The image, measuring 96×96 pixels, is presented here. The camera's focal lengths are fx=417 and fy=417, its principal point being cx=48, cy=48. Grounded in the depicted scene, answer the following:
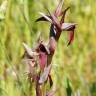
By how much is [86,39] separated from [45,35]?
0.28 meters

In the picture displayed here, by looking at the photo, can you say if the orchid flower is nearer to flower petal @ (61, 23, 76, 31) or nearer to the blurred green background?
flower petal @ (61, 23, 76, 31)

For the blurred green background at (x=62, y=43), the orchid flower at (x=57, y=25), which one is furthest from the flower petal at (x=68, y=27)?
the blurred green background at (x=62, y=43)

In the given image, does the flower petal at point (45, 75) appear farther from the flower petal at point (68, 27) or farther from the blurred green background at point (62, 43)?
the blurred green background at point (62, 43)

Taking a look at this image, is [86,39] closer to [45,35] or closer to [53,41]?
[45,35]

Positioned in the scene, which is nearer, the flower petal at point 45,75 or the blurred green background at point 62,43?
the flower petal at point 45,75

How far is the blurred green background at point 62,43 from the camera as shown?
1788 mm

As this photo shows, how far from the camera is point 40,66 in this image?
0.96 m

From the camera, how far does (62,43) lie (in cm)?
247

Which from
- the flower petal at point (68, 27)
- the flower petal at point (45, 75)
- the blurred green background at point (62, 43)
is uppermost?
the flower petal at point (68, 27)

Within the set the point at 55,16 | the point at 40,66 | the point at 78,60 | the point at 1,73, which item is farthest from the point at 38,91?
the point at 78,60

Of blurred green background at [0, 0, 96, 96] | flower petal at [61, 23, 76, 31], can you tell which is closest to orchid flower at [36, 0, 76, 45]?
flower petal at [61, 23, 76, 31]

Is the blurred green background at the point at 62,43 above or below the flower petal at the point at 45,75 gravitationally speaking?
below

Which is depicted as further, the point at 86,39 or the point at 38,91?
the point at 86,39

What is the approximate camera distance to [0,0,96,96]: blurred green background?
1.79m
